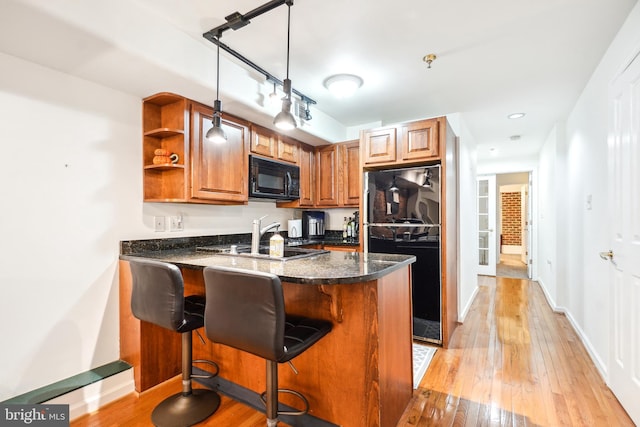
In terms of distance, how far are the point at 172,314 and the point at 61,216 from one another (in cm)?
104

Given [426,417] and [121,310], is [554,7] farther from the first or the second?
[121,310]

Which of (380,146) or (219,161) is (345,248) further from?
(219,161)

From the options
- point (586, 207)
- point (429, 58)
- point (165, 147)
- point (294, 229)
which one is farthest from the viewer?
point (294, 229)

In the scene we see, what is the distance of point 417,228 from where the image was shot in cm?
288

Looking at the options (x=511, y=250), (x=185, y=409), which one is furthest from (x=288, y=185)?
(x=511, y=250)

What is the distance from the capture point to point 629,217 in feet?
5.70

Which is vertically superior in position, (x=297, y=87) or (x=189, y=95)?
(x=297, y=87)

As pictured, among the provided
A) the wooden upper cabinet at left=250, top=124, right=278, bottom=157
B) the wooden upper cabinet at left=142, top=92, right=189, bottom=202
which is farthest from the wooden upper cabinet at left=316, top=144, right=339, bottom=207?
the wooden upper cabinet at left=142, top=92, right=189, bottom=202

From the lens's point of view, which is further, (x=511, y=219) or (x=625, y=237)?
(x=511, y=219)

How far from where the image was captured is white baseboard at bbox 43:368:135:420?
1.82m

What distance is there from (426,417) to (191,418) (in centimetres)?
138

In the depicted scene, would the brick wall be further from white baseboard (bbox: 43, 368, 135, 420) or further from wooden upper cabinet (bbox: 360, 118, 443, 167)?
white baseboard (bbox: 43, 368, 135, 420)

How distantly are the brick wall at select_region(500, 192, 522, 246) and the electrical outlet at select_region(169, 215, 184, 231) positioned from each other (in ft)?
28.8

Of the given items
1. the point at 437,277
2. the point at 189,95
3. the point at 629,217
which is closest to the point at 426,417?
the point at 437,277
